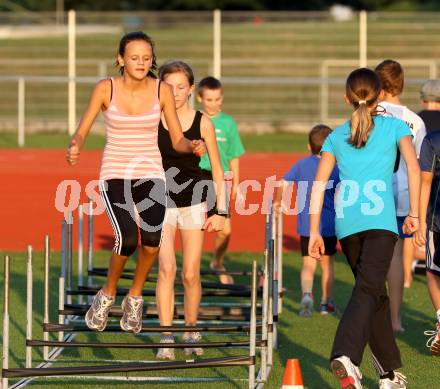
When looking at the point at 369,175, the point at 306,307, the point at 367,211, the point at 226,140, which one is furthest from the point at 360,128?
the point at 226,140

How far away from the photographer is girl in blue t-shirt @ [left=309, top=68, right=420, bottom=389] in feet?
24.3

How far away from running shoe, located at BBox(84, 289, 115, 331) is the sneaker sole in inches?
61.7

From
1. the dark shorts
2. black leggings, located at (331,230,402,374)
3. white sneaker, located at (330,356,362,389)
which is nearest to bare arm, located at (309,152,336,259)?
black leggings, located at (331,230,402,374)

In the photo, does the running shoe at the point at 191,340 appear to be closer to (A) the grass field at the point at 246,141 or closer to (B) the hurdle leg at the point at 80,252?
(B) the hurdle leg at the point at 80,252

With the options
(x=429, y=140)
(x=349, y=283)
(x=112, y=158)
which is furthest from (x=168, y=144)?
(x=349, y=283)

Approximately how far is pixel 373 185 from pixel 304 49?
1293 inches

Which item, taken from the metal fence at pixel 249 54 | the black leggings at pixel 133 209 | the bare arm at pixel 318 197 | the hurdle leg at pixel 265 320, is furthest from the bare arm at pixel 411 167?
the metal fence at pixel 249 54

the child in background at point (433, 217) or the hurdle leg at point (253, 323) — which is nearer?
the hurdle leg at point (253, 323)

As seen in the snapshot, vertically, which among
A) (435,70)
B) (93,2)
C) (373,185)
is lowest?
(373,185)

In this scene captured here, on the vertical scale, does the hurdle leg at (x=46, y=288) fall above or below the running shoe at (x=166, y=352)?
above

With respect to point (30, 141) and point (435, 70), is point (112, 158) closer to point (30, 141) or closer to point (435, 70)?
point (30, 141)

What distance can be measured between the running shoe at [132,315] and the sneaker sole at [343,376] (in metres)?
1.36

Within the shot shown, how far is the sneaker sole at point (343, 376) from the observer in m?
7.13

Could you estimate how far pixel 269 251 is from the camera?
26.5ft
